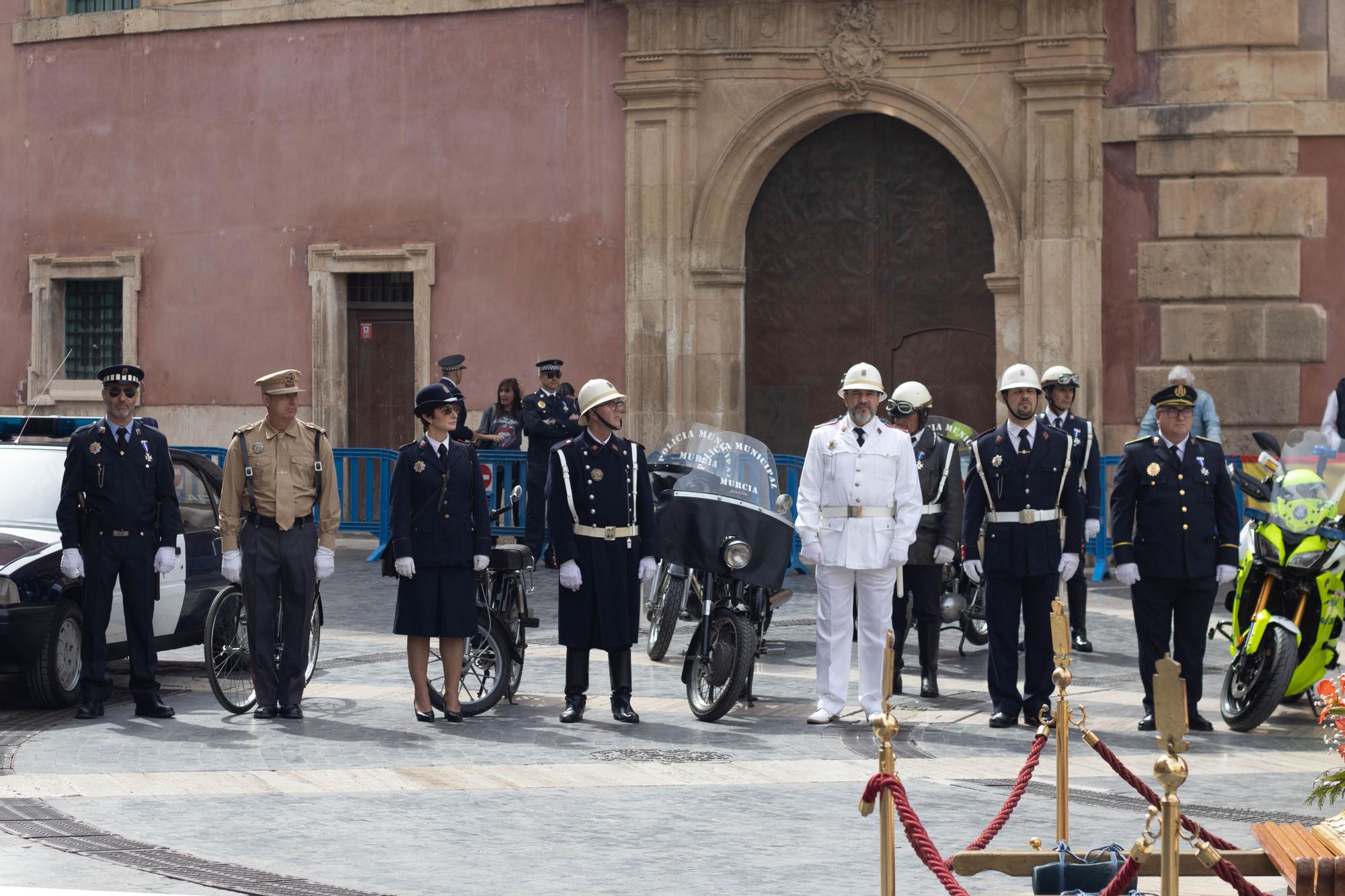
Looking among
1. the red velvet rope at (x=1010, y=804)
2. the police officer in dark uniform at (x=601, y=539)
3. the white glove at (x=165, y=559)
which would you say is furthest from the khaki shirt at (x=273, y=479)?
the red velvet rope at (x=1010, y=804)

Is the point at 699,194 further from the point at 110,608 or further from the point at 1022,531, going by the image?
the point at 110,608

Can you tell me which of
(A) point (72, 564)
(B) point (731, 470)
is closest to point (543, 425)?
(B) point (731, 470)

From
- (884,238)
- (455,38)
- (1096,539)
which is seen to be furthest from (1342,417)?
(455,38)

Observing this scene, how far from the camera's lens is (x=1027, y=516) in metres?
10.6

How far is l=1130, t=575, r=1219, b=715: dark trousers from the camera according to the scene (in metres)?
10.4

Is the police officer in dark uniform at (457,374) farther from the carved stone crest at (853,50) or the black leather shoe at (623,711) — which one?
the black leather shoe at (623,711)

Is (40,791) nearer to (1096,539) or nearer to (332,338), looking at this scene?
(1096,539)

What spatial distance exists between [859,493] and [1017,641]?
3.71 ft

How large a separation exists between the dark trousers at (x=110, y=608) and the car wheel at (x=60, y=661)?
0.11m

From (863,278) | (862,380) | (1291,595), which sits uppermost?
(863,278)

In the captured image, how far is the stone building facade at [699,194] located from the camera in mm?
17906

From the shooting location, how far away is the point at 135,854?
23.7ft

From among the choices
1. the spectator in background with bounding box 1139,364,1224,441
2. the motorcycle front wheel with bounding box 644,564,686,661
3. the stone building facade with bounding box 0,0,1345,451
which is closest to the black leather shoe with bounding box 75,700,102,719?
the motorcycle front wheel with bounding box 644,564,686,661

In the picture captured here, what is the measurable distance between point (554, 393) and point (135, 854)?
1092 cm
